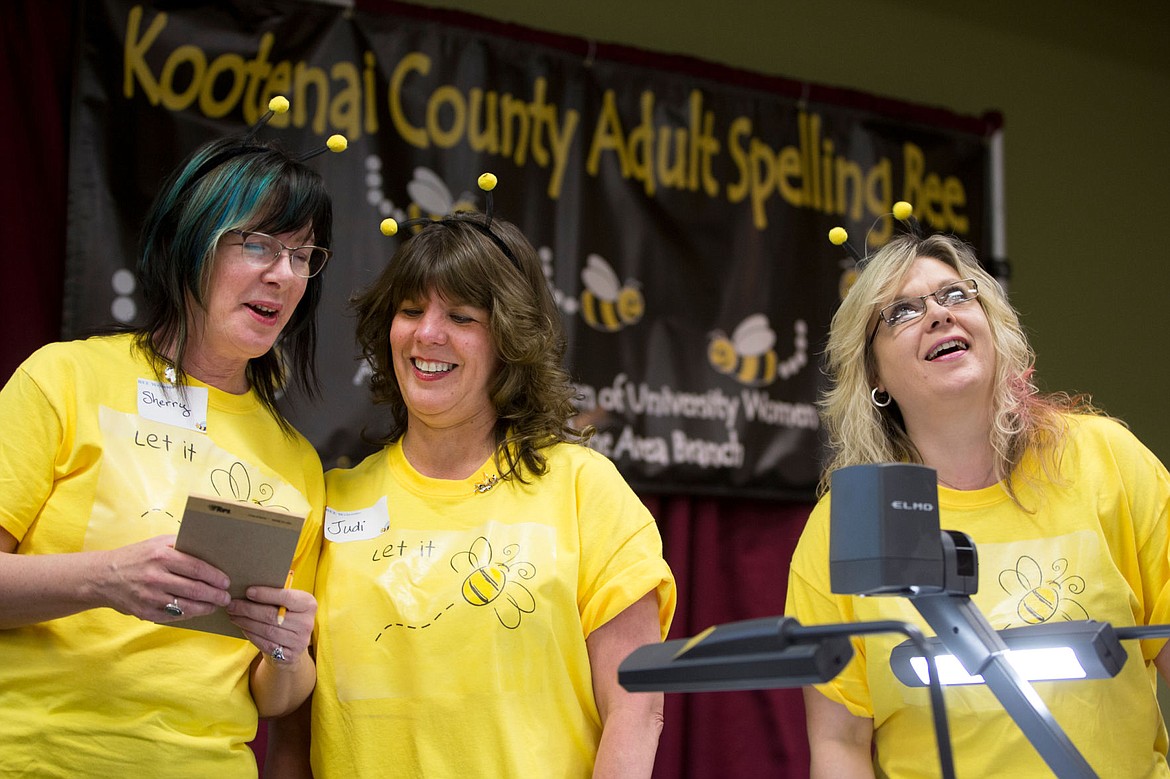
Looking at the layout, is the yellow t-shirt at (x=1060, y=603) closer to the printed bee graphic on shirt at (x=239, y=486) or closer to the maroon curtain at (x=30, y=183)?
the printed bee graphic on shirt at (x=239, y=486)

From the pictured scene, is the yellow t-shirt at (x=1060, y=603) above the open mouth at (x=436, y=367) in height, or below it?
below

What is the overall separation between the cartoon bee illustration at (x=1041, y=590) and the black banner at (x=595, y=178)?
1303 millimetres

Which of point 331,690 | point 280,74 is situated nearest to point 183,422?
point 331,690

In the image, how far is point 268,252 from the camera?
2.00m

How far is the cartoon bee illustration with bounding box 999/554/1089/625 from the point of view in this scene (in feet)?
6.03

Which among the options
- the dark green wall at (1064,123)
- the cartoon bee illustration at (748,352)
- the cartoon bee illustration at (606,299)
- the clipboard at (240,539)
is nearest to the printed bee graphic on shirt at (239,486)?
the clipboard at (240,539)

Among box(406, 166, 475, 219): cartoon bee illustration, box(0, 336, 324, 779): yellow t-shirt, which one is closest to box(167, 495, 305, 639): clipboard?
box(0, 336, 324, 779): yellow t-shirt

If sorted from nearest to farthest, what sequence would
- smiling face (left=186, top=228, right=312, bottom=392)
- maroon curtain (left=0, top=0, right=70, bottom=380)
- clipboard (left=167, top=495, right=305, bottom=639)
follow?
clipboard (left=167, top=495, right=305, bottom=639) → smiling face (left=186, top=228, right=312, bottom=392) → maroon curtain (left=0, top=0, right=70, bottom=380)

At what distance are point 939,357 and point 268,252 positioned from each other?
1.13m

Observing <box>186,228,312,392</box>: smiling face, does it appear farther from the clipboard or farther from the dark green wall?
the dark green wall

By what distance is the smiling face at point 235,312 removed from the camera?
196cm

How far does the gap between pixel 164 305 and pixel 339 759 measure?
2.58ft

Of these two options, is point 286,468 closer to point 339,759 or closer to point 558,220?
point 339,759

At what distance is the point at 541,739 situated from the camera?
1.84 m
